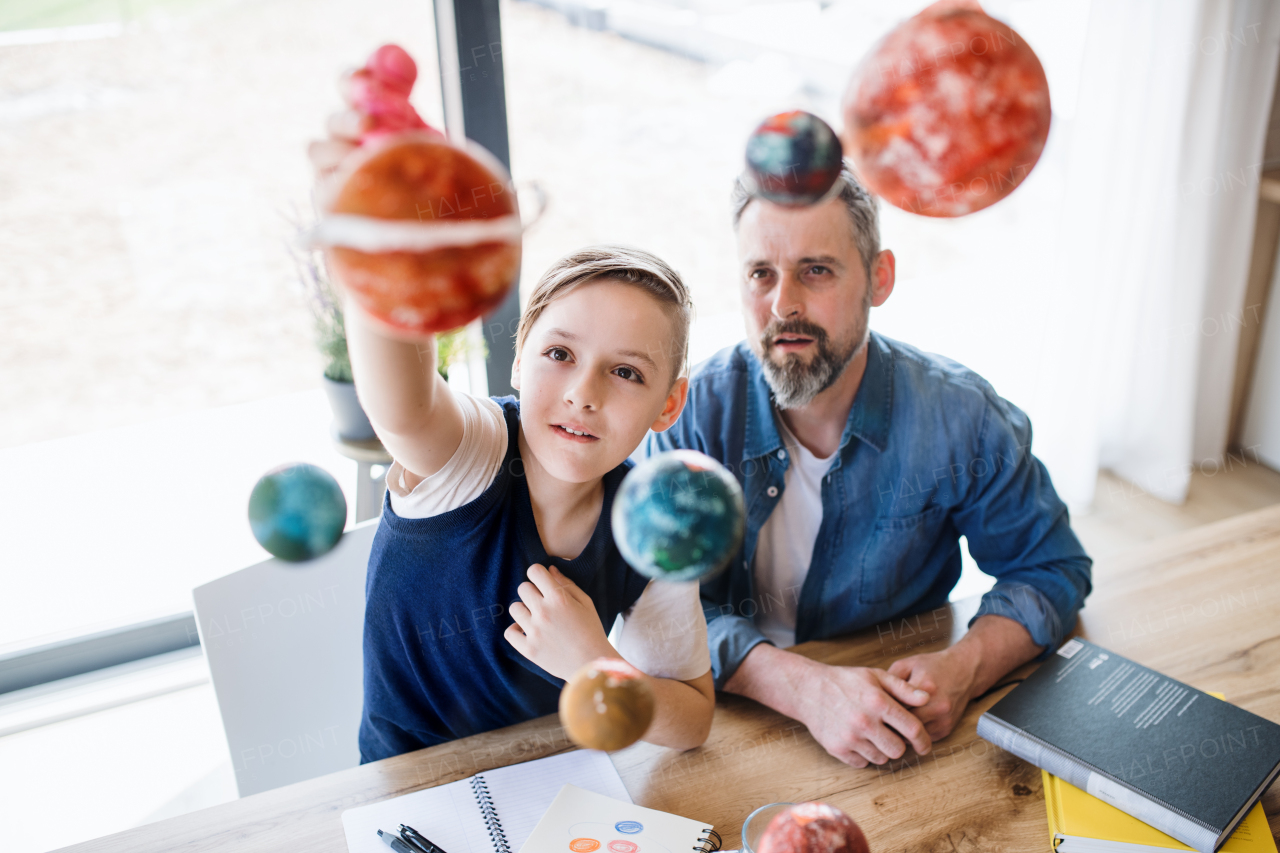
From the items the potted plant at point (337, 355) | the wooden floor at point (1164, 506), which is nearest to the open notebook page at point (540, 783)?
the potted plant at point (337, 355)

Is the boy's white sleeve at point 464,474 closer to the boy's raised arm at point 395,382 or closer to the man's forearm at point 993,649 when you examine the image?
the boy's raised arm at point 395,382

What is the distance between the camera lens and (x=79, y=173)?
→ 1.92 m

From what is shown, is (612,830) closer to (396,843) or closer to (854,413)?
(396,843)

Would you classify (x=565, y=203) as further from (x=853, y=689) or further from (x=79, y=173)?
(x=853, y=689)

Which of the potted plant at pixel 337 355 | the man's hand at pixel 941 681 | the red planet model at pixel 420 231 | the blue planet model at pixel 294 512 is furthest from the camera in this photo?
the potted plant at pixel 337 355

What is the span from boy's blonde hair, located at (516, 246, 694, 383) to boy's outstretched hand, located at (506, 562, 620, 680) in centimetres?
23

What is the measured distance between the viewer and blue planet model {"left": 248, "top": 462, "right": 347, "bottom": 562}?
564 millimetres

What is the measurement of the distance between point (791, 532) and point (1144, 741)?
550 millimetres

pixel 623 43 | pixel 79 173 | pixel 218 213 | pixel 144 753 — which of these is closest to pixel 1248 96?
pixel 623 43

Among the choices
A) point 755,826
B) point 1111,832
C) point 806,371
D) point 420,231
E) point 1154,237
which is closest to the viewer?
point 420,231

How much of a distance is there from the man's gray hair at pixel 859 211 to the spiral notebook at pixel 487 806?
72 cm

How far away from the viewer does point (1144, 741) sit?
Answer: 1.01 metres

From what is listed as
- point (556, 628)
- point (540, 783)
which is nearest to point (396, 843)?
point (540, 783)

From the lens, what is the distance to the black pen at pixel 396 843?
897 mm
